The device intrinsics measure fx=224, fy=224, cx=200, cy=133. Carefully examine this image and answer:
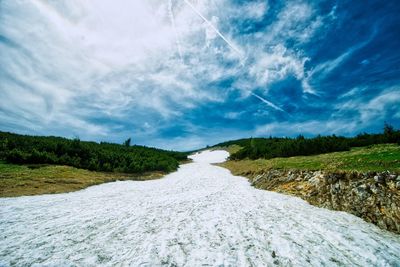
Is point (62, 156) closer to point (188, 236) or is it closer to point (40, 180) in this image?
point (40, 180)

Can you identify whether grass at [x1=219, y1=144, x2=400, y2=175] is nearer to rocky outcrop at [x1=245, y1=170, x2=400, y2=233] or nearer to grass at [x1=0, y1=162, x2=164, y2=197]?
rocky outcrop at [x1=245, y1=170, x2=400, y2=233]

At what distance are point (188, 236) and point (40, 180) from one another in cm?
1256

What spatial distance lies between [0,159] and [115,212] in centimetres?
1441

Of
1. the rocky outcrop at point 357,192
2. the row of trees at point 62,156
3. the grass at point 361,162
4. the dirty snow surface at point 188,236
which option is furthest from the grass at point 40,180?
the grass at point 361,162

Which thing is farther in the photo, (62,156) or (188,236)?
(62,156)

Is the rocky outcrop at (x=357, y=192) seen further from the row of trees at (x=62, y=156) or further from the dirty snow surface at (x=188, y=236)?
the row of trees at (x=62, y=156)

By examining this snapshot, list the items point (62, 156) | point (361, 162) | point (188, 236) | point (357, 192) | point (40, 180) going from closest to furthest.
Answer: point (188, 236) < point (357, 192) < point (361, 162) < point (40, 180) < point (62, 156)

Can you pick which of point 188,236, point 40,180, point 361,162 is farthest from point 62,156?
point 361,162

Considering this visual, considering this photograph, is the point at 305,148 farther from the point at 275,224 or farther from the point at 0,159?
the point at 0,159

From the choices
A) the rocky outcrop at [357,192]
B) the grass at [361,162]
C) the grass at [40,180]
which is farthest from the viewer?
the grass at [40,180]

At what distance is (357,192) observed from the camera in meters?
8.47

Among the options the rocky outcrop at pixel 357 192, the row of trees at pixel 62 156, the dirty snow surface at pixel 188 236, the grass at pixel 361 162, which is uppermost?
the row of trees at pixel 62 156

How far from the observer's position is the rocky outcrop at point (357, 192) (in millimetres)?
7062

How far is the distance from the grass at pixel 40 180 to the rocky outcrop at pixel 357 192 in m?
13.5
